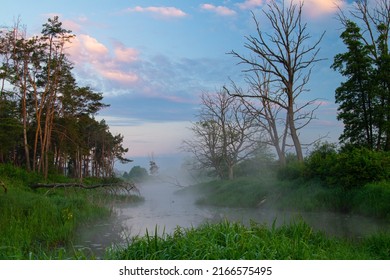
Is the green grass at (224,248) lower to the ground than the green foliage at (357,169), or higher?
lower

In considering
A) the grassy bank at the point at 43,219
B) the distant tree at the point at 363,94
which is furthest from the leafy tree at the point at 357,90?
the grassy bank at the point at 43,219

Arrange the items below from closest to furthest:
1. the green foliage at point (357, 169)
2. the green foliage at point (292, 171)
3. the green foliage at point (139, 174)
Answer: the green foliage at point (357, 169)
the green foliage at point (292, 171)
the green foliage at point (139, 174)

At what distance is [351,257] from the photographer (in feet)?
20.2

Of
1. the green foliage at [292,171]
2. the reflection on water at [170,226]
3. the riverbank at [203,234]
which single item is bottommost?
the reflection on water at [170,226]

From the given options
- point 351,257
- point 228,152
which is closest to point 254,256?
point 351,257

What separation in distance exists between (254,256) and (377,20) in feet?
78.5

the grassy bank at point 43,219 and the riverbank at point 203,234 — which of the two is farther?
the grassy bank at point 43,219

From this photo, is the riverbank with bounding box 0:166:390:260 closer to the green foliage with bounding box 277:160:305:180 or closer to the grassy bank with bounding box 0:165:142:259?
the grassy bank with bounding box 0:165:142:259

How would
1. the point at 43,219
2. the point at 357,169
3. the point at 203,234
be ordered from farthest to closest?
1. the point at 357,169
2. the point at 43,219
3. the point at 203,234

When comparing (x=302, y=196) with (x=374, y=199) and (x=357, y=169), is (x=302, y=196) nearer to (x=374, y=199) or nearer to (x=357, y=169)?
(x=357, y=169)

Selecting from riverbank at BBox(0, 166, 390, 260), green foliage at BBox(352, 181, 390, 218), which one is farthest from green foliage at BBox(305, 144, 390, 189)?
riverbank at BBox(0, 166, 390, 260)

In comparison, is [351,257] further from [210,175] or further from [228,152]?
[210,175]

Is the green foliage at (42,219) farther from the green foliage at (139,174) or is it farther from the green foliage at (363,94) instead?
the green foliage at (139,174)

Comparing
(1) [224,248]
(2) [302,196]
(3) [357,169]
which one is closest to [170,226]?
(2) [302,196]
